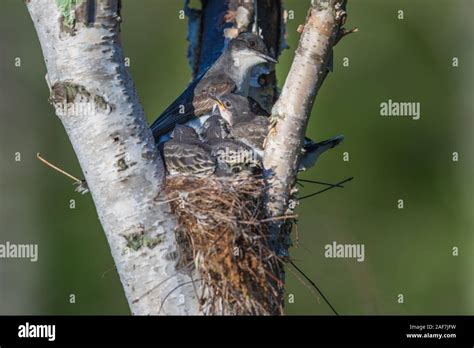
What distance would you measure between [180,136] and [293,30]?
18.0 ft

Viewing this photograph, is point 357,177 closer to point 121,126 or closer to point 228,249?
point 228,249

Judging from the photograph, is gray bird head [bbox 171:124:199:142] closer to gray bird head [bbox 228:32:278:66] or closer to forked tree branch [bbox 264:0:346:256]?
forked tree branch [bbox 264:0:346:256]

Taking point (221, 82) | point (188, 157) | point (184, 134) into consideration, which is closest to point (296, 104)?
point (188, 157)

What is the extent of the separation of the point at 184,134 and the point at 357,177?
15.8ft

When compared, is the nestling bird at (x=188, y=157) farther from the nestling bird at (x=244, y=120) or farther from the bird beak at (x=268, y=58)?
the bird beak at (x=268, y=58)

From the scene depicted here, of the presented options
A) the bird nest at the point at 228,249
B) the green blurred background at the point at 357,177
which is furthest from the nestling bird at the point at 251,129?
the green blurred background at the point at 357,177

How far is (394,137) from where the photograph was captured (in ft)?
35.9

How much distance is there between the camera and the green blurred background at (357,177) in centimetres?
1049

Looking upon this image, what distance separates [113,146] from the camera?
16.8ft

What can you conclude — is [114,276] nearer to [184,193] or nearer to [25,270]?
[25,270]

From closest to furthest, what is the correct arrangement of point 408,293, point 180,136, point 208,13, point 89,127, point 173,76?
point 89,127, point 180,136, point 208,13, point 408,293, point 173,76

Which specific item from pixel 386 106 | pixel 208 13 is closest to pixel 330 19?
pixel 208 13

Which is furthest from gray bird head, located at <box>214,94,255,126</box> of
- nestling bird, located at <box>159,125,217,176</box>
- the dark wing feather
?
nestling bird, located at <box>159,125,217,176</box>

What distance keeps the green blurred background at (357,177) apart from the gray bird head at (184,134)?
388cm
